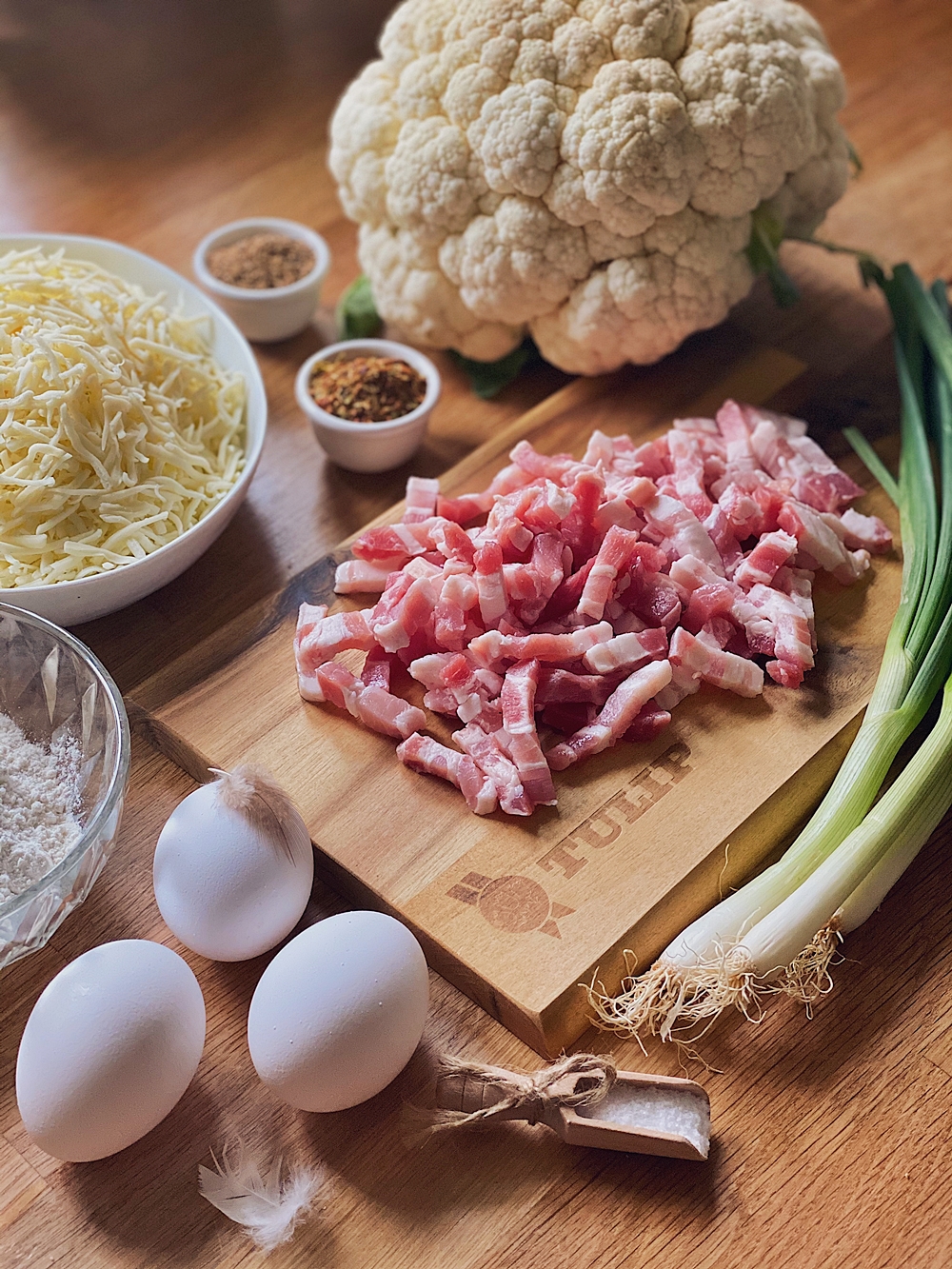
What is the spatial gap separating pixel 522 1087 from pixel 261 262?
1701 millimetres

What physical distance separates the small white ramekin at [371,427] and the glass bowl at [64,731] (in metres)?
0.66

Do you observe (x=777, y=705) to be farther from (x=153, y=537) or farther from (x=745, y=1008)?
(x=153, y=537)

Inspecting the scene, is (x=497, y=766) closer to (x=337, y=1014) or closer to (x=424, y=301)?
(x=337, y=1014)

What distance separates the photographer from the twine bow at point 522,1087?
1295 millimetres

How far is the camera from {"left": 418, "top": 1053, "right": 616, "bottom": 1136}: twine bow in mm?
1295

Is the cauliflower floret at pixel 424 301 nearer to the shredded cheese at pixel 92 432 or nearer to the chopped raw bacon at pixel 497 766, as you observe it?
the shredded cheese at pixel 92 432

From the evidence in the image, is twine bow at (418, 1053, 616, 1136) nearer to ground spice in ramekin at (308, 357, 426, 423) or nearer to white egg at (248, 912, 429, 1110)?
white egg at (248, 912, 429, 1110)

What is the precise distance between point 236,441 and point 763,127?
39.9 inches

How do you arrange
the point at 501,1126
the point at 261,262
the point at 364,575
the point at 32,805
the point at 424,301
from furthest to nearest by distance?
the point at 261,262 → the point at 424,301 → the point at 364,575 → the point at 32,805 → the point at 501,1126

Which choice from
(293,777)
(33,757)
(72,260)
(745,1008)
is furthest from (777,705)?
(72,260)

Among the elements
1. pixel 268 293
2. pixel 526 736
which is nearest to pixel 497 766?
pixel 526 736

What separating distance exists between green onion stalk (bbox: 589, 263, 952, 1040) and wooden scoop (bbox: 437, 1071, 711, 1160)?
84mm

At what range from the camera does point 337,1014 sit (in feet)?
4.12

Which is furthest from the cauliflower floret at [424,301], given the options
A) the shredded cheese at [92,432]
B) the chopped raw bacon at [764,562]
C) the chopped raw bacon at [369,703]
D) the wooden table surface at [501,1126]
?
the chopped raw bacon at [369,703]
